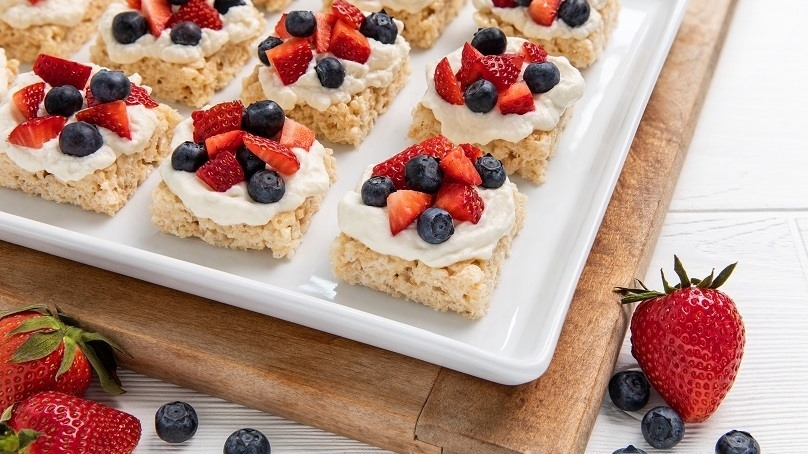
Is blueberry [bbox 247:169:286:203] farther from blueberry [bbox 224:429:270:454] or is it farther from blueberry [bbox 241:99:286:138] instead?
Answer: blueberry [bbox 224:429:270:454]

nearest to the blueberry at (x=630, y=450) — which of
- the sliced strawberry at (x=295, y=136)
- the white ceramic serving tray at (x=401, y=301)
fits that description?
the white ceramic serving tray at (x=401, y=301)

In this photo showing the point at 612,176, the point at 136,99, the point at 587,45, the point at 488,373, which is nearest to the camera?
the point at 488,373

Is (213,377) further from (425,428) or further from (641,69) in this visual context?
(641,69)

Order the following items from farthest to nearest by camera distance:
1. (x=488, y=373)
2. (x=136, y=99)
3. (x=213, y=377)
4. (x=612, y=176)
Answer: (x=136, y=99)
(x=612, y=176)
(x=213, y=377)
(x=488, y=373)

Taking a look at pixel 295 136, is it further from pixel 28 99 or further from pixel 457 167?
pixel 28 99

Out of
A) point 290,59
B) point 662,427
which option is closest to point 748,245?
point 662,427

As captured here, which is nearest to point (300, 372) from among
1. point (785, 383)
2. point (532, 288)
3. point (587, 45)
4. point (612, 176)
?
point (532, 288)

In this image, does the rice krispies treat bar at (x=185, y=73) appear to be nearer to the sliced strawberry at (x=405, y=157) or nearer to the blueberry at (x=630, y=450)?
the sliced strawberry at (x=405, y=157)
